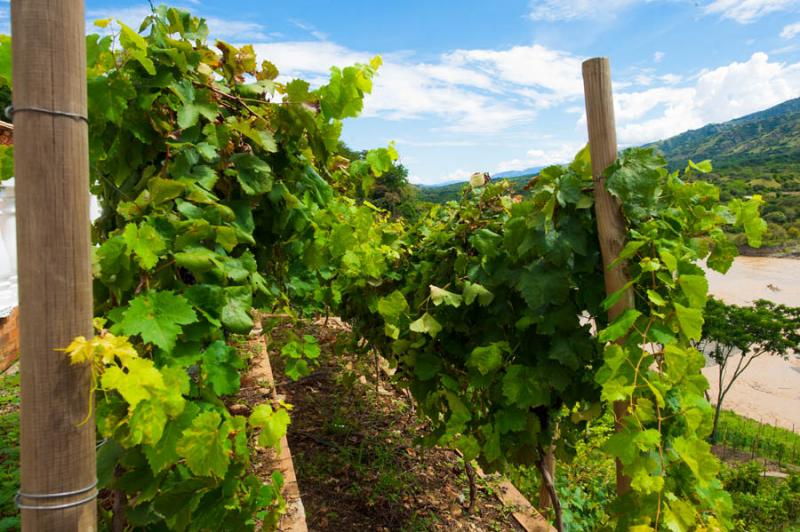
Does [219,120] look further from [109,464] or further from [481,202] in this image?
[481,202]

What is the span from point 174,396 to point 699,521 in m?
1.39

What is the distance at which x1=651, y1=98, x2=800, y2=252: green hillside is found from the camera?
38.2m

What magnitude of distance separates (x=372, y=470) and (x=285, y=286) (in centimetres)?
178

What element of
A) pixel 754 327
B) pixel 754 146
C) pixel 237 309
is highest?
pixel 754 146

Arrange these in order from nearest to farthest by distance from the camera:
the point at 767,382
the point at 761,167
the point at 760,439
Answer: the point at 760,439, the point at 767,382, the point at 761,167

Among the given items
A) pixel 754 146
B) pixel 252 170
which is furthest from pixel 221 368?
pixel 754 146

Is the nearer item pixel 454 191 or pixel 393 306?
pixel 393 306

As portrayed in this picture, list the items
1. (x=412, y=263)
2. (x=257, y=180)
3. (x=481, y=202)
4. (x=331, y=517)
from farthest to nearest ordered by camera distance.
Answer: (x=412, y=263), (x=331, y=517), (x=481, y=202), (x=257, y=180)

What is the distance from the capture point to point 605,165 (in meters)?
1.42

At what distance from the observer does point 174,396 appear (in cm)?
88

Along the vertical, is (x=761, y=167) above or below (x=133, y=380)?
above

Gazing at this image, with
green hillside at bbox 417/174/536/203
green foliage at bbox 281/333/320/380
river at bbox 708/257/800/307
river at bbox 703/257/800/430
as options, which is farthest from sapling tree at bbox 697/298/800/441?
green foliage at bbox 281/333/320/380

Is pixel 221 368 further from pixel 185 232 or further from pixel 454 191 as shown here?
pixel 454 191

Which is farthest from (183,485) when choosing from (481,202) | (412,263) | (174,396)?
(412,263)
